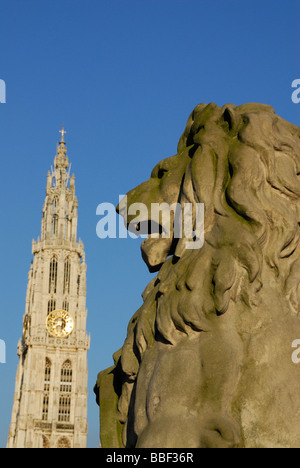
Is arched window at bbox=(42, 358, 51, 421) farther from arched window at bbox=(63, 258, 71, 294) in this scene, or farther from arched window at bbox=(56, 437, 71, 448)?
arched window at bbox=(63, 258, 71, 294)

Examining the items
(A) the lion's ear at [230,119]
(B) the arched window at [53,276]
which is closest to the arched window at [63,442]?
(B) the arched window at [53,276]

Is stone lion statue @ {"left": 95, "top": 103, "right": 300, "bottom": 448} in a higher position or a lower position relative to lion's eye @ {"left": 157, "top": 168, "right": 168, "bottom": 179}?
lower

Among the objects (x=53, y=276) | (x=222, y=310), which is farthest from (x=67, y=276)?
(x=222, y=310)

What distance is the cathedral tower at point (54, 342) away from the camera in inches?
2323

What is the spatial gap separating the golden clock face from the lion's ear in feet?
196

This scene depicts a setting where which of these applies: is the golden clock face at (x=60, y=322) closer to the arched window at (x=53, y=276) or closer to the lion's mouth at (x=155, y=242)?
the arched window at (x=53, y=276)

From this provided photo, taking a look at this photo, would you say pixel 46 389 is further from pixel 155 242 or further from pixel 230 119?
pixel 230 119

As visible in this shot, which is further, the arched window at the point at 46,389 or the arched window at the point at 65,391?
the arched window at the point at 46,389

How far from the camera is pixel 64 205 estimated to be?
6700 centimetres

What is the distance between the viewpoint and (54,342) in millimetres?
61969

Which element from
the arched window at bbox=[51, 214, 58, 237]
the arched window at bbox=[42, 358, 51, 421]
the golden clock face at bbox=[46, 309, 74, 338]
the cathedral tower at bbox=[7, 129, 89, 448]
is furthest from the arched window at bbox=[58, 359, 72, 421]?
the arched window at bbox=[51, 214, 58, 237]

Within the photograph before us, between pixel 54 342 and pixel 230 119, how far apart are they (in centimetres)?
5944

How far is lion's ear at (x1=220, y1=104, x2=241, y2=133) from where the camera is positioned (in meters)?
3.77

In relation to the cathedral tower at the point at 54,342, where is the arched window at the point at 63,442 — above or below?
below
